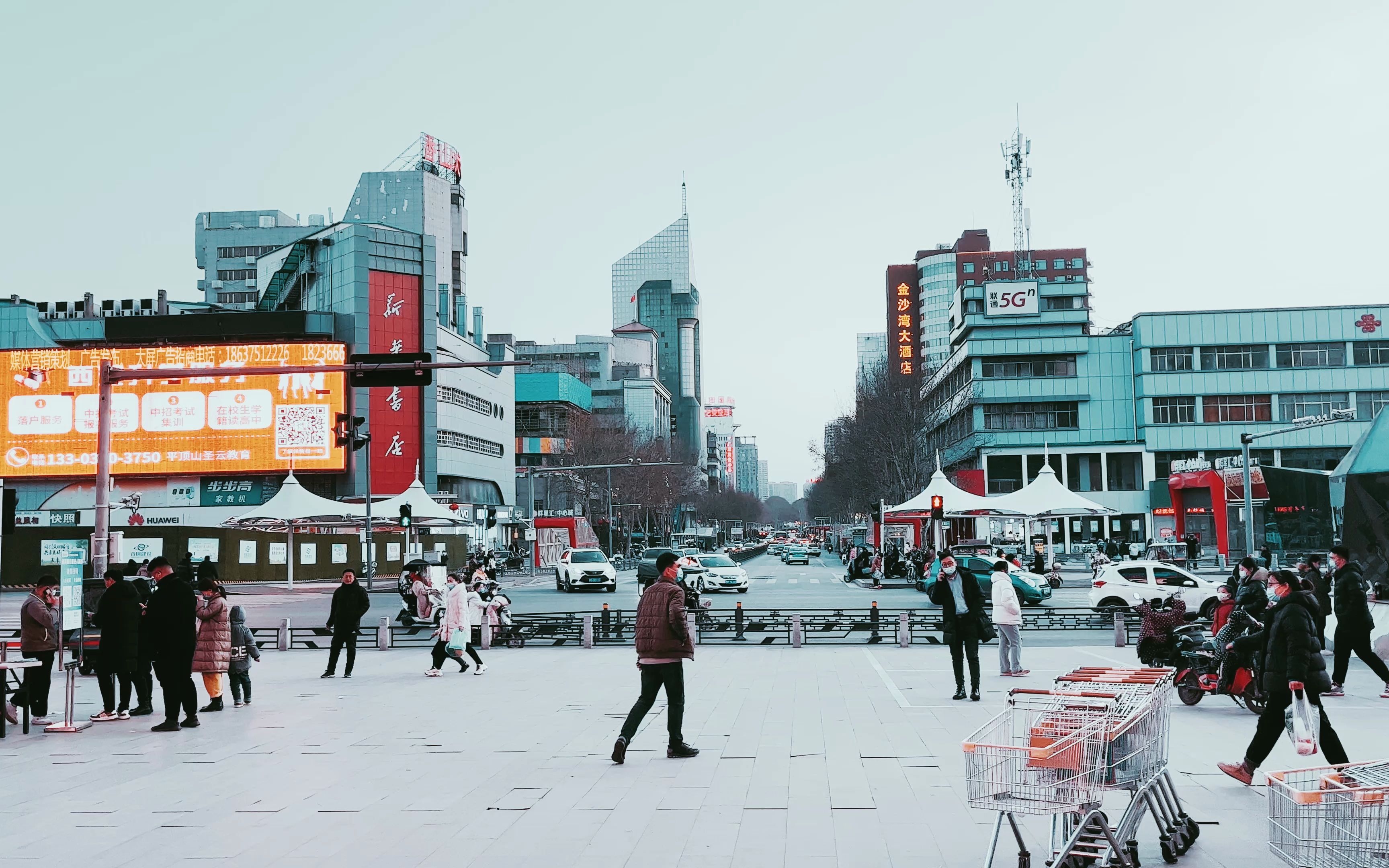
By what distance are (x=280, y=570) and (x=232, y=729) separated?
4045 centimetres

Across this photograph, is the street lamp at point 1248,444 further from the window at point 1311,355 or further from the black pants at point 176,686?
the window at point 1311,355

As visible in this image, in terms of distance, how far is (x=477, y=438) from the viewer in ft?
303

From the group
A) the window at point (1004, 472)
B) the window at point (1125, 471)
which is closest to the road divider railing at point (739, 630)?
the window at point (1004, 472)

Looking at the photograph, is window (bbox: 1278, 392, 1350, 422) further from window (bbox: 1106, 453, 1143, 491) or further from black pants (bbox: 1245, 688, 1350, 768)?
black pants (bbox: 1245, 688, 1350, 768)

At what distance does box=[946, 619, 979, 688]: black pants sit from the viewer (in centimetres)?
1466

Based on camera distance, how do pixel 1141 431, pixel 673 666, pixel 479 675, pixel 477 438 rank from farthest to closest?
pixel 477 438 → pixel 1141 431 → pixel 479 675 → pixel 673 666

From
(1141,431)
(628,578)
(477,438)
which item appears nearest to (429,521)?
(628,578)

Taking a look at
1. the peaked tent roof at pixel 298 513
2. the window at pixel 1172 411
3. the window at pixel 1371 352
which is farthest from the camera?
the window at pixel 1172 411

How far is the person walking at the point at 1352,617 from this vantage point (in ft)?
47.4

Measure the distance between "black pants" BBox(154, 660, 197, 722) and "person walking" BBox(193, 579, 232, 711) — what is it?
2.86 ft

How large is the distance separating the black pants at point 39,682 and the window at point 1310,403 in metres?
81.9

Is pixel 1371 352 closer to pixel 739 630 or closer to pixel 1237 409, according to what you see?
pixel 1237 409

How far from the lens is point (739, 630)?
23.6m

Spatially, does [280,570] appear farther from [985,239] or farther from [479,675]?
[985,239]
